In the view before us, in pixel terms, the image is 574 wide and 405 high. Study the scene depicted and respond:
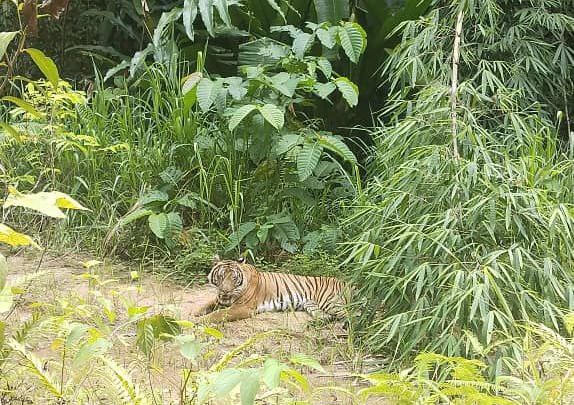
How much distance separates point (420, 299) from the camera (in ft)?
10.7

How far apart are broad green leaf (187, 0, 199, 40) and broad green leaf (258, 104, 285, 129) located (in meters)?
0.87

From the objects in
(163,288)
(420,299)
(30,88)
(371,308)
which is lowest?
(163,288)

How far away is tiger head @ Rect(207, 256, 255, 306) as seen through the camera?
170 inches

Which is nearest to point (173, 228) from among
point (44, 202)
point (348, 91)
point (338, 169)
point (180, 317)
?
point (338, 169)

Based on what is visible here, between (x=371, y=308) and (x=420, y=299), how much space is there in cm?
48

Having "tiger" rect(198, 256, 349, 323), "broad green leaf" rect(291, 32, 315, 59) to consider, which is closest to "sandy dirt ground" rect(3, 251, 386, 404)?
"tiger" rect(198, 256, 349, 323)

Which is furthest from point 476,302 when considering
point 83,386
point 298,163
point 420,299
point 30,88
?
point 30,88

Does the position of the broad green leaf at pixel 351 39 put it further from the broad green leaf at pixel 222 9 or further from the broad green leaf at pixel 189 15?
the broad green leaf at pixel 189 15

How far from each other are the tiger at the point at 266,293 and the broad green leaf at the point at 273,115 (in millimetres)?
821

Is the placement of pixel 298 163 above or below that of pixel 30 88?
below

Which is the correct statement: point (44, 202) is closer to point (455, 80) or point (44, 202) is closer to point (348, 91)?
point (455, 80)

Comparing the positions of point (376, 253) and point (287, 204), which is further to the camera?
point (287, 204)

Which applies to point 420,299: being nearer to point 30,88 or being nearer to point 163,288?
point 163,288

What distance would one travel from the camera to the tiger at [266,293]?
4255mm
